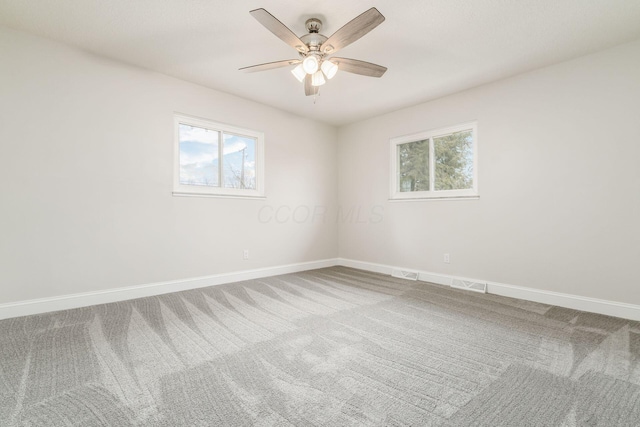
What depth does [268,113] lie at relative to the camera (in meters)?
4.46

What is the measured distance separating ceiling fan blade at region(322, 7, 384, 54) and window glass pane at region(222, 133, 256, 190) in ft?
7.18

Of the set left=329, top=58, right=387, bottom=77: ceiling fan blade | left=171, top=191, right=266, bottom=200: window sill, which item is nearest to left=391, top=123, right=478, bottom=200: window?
left=329, top=58, right=387, bottom=77: ceiling fan blade

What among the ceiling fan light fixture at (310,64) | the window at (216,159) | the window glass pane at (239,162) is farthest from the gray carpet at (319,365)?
the ceiling fan light fixture at (310,64)

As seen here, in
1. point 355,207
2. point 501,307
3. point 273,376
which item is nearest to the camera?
point 273,376

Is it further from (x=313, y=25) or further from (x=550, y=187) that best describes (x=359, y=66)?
(x=550, y=187)

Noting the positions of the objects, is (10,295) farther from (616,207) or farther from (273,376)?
(616,207)

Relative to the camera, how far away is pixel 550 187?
123 inches

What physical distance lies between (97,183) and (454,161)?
427cm

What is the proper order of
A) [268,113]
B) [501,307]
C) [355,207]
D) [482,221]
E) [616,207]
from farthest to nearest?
1. [355,207]
2. [268,113]
3. [482,221]
4. [501,307]
5. [616,207]

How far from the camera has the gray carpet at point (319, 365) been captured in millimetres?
1403

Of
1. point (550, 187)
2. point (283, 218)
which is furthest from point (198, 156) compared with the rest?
point (550, 187)

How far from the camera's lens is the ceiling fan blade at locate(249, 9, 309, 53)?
1916 mm

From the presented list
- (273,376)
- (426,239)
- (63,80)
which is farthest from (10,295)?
(426,239)

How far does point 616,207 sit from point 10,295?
562 centimetres
